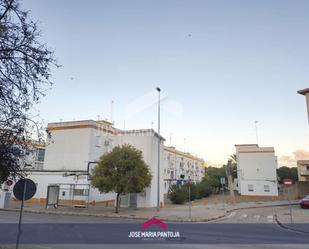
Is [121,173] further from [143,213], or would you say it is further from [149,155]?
[149,155]

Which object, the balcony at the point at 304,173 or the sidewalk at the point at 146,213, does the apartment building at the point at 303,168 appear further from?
the sidewalk at the point at 146,213

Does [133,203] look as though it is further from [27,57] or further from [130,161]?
[27,57]

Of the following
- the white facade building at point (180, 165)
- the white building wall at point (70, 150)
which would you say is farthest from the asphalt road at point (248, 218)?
the white facade building at point (180, 165)

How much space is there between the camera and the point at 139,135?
121 ft

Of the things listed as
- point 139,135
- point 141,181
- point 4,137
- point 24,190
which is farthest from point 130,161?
point 4,137

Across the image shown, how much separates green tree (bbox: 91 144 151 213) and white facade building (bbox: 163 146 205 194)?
35.3 meters

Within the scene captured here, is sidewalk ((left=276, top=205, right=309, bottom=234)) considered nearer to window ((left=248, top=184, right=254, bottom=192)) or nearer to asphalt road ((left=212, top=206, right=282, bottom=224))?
asphalt road ((left=212, top=206, right=282, bottom=224))

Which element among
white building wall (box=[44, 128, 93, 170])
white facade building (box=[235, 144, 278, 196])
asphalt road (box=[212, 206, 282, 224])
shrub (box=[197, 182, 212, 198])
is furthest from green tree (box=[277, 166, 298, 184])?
white building wall (box=[44, 128, 93, 170])

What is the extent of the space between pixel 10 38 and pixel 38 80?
1.25 meters

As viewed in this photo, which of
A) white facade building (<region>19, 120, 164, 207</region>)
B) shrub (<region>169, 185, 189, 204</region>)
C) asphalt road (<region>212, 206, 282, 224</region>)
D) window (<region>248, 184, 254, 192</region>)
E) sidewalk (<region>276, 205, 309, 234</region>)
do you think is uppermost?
white facade building (<region>19, 120, 164, 207</region>)

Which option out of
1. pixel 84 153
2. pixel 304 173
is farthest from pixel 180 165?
pixel 84 153

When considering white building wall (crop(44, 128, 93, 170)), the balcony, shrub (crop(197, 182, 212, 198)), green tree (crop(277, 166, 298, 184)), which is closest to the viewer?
white building wall (crop(44, 128, 93, 170))

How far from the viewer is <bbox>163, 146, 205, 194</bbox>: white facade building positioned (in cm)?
7052

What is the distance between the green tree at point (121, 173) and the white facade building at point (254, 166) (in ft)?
111
